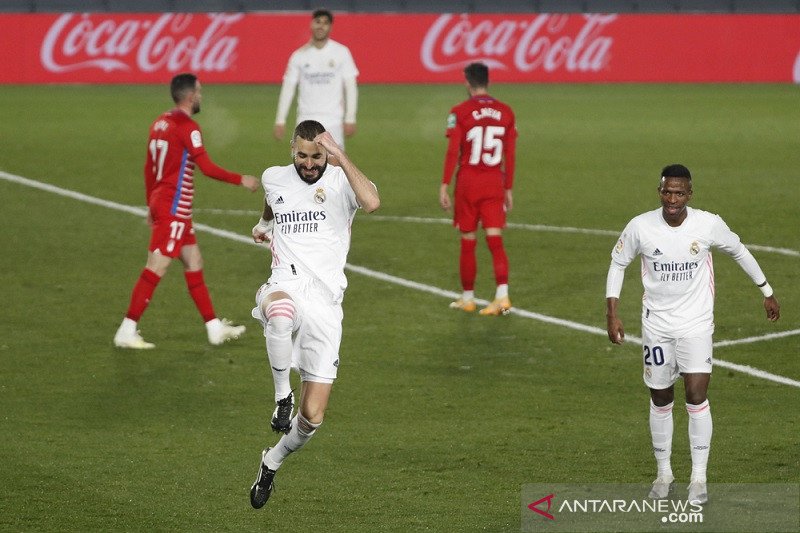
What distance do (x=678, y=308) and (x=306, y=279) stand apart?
209cm

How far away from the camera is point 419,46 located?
113ft

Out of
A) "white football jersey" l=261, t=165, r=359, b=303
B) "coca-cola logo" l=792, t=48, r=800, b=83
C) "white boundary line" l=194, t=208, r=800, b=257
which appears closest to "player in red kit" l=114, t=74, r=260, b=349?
"white football jersey" l=261, t=165, r=359, b=303

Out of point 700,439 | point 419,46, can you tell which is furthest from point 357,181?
point 419,46

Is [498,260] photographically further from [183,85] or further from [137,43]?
[137,43]

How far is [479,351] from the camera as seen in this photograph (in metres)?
11.3

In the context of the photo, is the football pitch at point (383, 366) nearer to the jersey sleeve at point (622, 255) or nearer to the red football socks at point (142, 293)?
the red football socks at point (142, 293)

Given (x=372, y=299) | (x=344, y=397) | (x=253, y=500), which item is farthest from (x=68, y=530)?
(x=372, y=299)

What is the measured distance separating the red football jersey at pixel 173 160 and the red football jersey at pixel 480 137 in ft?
8.27

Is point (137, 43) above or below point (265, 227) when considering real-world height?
above

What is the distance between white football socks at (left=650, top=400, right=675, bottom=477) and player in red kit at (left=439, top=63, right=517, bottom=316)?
187 inches

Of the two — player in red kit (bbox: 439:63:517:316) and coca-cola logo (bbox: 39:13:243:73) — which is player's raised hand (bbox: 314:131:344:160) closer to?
player in red kit (bbox: 439:63:517:316)

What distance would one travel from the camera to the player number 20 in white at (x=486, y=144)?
1252 centimetres

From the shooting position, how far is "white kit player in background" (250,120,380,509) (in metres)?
7.57

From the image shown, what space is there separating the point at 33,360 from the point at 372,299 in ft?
11.5
